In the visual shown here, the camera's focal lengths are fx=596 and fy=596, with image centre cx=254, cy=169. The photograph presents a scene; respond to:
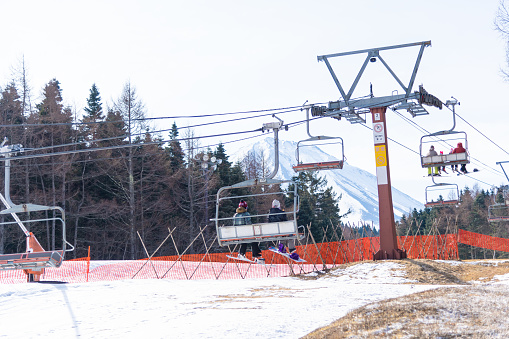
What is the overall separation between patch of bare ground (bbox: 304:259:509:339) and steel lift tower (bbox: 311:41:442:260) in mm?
9273

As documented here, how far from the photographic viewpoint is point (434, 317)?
32.4 ft

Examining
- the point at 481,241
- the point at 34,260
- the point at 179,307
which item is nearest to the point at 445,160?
the point at 179,307

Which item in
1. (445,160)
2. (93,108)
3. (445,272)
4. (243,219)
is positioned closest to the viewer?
(243,219)

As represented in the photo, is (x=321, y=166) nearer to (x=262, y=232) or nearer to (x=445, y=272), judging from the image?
(x=262, y=232)

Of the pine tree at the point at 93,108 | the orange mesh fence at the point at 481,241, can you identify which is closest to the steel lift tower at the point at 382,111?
the orange mesh fence at the point at 481,241

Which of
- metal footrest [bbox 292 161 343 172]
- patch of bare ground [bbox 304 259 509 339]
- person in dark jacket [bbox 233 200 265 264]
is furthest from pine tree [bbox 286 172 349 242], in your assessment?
patch of bare ground [bbox 304 259 509 339]

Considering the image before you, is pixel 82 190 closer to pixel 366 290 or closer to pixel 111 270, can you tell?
pixel 111 270

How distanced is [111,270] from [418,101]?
13762 mm

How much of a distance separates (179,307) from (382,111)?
12.3 metres

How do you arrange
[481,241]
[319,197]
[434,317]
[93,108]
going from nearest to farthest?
[434,317] → [481,241] → [93,108] → [319,197]

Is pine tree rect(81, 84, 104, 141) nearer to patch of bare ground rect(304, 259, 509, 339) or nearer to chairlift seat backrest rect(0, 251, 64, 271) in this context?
chairlift seat backrest rect(0, 251, 64, 271)

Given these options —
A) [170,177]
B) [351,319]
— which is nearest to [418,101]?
[351,319]

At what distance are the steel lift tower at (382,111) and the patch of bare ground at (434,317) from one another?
30.4 feet

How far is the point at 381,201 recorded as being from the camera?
22.8 metres
